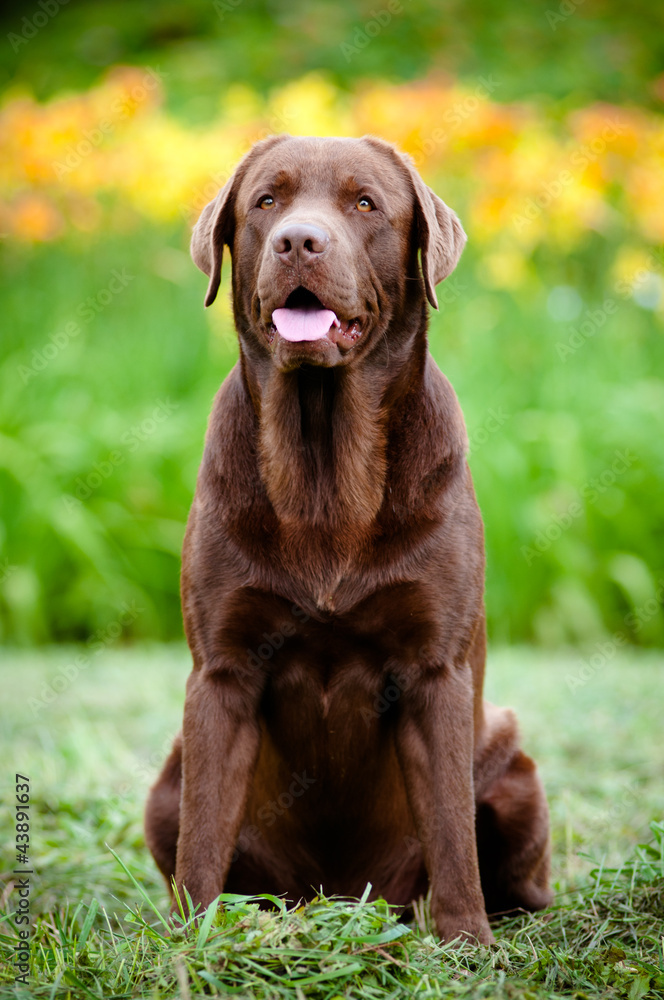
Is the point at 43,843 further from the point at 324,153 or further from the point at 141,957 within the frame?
the point at 324,153

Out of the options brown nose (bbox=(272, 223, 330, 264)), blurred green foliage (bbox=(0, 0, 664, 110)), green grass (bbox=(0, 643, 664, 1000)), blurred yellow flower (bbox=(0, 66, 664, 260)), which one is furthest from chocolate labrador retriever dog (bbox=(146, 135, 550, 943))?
blurred green foliage (bbox=(0, 0, 664, 110))

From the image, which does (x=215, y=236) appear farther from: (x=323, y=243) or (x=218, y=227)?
(x=323, y=243)

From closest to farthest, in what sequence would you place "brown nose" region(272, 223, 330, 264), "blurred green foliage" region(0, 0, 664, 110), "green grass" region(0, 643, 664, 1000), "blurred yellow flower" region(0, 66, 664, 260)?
"green grass" region(0, 643, 664, 1000)
"brown nose" region(272, 223, 330, 264)
"blurred yellow flower" region(0, 66, 664, 260)
"blurred green foliage" region(0, 0, 664, 110)

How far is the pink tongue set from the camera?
7.70 ft

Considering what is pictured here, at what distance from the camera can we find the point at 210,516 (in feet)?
8.00

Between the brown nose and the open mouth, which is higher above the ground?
the brown nose

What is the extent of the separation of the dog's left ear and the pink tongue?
270 mm

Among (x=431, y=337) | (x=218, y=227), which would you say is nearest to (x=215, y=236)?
(x=218, y=227)

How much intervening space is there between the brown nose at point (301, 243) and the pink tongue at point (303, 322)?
5.0 inches

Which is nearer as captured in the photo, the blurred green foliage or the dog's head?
the dog's head

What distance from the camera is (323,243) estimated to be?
2.31 metres

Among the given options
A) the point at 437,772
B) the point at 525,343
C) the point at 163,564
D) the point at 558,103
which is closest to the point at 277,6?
the point at 558,103

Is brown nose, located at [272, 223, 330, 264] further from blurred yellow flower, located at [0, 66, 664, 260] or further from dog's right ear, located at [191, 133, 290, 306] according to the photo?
blurred yellow flower, located at [0, 66, 664, 260]

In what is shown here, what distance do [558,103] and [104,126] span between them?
12.9ft
